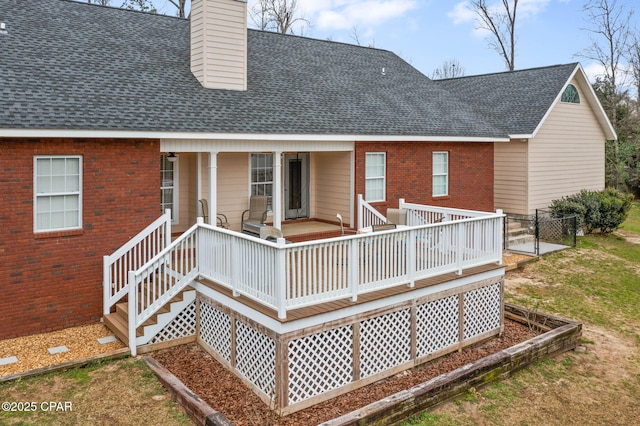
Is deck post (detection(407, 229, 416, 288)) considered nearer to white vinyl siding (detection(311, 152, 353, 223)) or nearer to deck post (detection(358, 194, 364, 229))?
deck post (detection(358, 194, 364, 229))

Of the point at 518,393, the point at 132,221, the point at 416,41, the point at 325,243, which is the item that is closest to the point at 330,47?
the point at 132,221

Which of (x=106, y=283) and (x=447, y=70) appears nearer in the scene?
(x=106, y=283)

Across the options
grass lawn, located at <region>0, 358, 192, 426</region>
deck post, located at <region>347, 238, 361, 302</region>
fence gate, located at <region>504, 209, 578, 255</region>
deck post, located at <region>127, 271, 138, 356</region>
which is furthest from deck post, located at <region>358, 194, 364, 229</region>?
grass lawn, located at <region>0, 358, 192, 426</region>

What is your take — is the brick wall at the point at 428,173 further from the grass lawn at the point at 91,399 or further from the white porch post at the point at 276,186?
the grass lawn at the point at 91,399

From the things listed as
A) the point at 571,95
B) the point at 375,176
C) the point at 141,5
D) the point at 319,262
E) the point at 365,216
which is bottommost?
the point at 319,262

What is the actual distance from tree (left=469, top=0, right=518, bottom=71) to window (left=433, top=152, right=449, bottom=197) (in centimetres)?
2401

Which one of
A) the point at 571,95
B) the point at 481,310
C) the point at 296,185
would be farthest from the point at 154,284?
the point at 571,95

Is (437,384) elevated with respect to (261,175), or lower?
lower

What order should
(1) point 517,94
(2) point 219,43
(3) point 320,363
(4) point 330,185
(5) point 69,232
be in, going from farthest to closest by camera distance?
(1) point 517,94, (4) point 330,185, (2) point 219,43, (5) point 69,232, (3) point 320,363

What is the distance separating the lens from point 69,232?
978cm

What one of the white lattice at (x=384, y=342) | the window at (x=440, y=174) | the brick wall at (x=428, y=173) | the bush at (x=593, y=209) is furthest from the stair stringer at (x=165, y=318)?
the bush at (x=593, y=209)

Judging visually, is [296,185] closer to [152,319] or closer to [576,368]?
[152,319]

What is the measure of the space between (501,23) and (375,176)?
2856 cm

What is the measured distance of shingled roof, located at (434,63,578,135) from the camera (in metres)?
19.2
